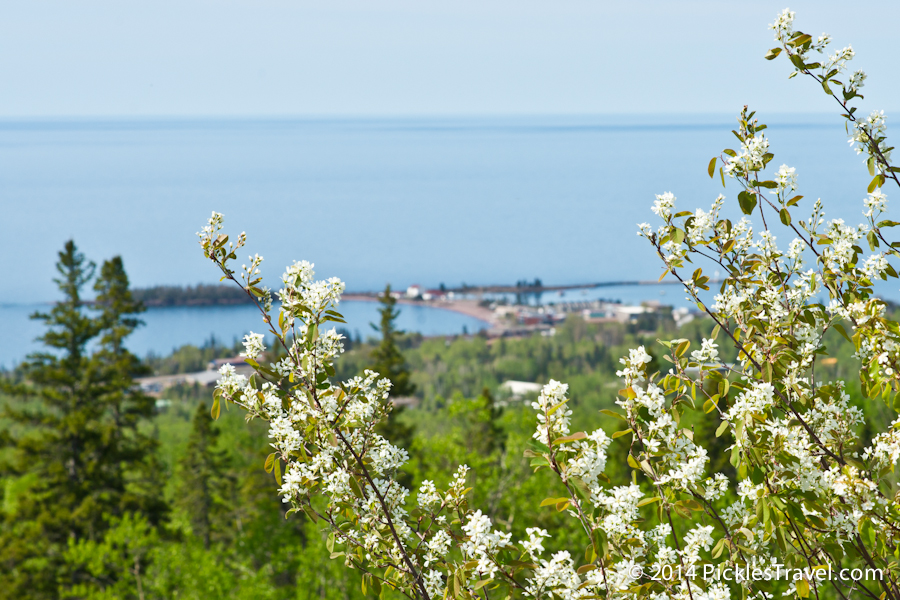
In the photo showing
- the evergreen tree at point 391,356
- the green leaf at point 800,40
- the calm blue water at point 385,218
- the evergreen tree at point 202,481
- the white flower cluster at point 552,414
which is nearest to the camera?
the white flower cluster at point 552,414

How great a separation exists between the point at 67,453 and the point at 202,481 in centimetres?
1004

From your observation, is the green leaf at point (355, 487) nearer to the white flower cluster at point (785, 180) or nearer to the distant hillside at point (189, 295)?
the white flower cluster at point (785, 180)

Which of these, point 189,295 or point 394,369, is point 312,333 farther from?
point 189,295

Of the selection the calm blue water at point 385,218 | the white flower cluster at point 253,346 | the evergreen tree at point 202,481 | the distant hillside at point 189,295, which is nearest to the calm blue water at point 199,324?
the calm blue water at point 385,218

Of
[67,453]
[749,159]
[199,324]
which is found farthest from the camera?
[199,324]

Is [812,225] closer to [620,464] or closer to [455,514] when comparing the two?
[455,514]

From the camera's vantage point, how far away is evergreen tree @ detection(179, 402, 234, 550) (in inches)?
1280

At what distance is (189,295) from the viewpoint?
92.7m

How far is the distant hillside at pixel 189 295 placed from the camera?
299ft

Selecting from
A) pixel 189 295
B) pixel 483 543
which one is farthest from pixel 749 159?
pixel 189 295

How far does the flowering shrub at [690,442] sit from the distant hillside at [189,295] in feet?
298

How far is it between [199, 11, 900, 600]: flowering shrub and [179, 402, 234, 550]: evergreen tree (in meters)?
30.6

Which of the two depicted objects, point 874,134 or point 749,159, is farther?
point 874,134

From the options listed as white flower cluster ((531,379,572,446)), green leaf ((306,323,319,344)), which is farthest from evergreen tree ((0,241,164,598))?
white flower cluster ((531,379,572,446))
